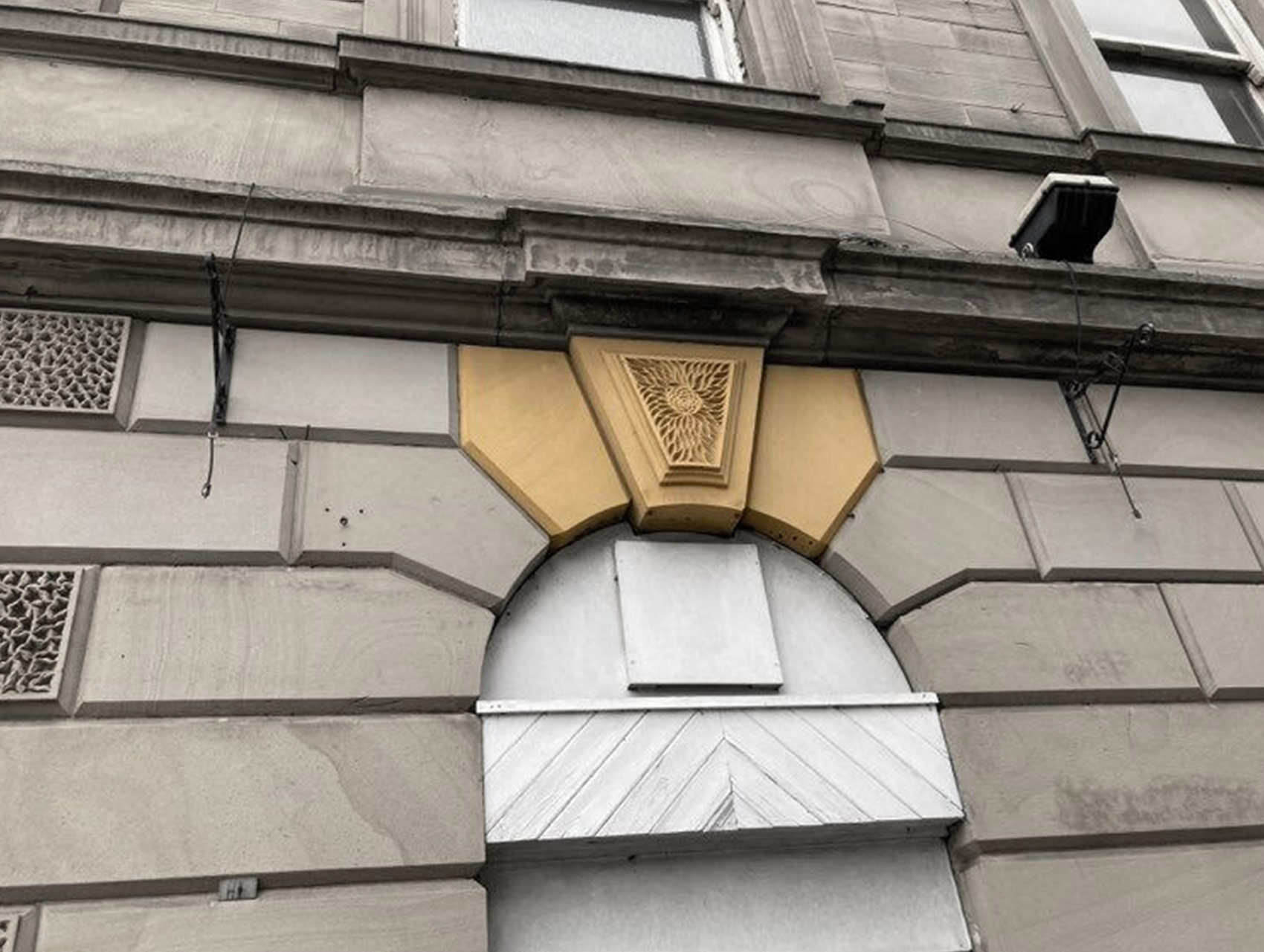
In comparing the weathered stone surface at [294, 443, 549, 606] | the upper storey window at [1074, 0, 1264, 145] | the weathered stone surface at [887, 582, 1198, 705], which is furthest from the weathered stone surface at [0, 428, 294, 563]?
the upper storey window at [1074, 0, 1264, 145]

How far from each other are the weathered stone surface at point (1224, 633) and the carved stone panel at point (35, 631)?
A: 4243 millimetres

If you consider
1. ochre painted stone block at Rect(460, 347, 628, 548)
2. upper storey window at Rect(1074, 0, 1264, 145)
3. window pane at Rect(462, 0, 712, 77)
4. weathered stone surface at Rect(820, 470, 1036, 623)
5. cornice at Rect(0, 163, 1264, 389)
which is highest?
upper storey window at Rect(1074, 0, 1264, 145)

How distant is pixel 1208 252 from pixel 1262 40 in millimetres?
2868

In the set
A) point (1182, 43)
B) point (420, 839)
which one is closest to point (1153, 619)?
point (420, 839)

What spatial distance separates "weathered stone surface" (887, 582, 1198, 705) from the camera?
13.2 feet

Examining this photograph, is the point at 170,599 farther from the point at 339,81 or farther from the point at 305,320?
the point at 339,81

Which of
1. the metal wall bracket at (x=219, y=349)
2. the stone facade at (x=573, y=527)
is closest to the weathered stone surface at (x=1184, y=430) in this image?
the stone facade at (x=573, y=527)

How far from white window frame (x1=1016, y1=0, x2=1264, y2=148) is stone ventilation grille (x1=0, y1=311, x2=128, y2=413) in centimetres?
533

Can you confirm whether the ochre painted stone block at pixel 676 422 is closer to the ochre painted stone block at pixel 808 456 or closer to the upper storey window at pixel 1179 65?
the ochre painted stone block at pixel 808 456

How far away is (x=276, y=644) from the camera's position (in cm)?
344

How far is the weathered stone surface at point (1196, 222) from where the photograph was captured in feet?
18.8

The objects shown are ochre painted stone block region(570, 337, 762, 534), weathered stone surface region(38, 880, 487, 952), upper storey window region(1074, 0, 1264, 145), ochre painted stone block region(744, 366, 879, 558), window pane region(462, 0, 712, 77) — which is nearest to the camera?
weathered stone surface region(38, 880, 487, 952)

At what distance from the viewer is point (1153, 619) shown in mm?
4332

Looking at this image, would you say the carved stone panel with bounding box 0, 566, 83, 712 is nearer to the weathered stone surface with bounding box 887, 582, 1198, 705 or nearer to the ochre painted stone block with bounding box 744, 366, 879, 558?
the ochre painted stone block with bounding box 744, 366, 879, 558
